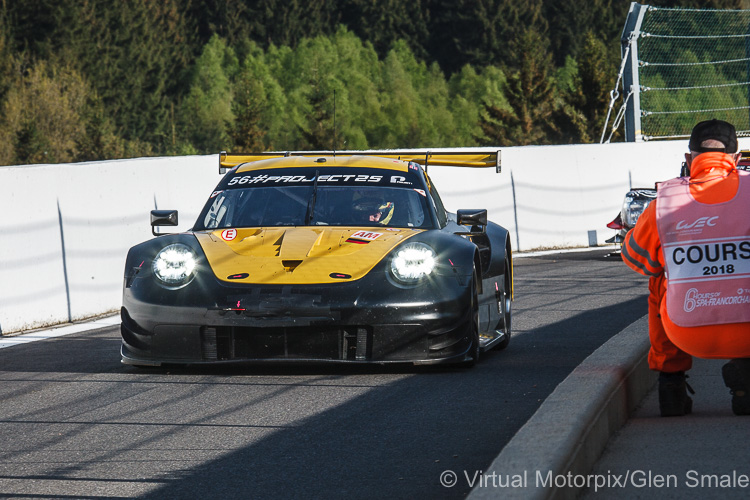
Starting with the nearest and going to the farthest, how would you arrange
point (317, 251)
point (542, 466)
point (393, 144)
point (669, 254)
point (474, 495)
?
1. point (474, 495)
2. point (542, 466)
3. point (669, 254)
4. point (317, 251)
5. point (393, 144)

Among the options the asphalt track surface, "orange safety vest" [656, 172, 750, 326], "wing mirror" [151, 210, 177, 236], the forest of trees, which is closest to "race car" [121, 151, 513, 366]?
the asphalt track surface

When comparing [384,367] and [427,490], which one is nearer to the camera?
[427,490]

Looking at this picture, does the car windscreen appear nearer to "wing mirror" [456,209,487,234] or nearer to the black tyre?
"wing mirror" [456,209,487,234]

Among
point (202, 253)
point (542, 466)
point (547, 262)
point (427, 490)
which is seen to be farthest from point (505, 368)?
point (547, 262)

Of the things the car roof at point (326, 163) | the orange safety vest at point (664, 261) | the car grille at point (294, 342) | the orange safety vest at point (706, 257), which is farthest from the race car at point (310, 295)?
the orange safety vest at point (706, 257)

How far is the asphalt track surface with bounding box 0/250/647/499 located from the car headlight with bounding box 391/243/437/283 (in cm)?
60

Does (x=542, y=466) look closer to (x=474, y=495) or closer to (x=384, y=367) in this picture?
(x=474, y=495)

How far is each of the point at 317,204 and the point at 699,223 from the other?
3.63 meters

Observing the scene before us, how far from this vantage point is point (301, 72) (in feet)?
349

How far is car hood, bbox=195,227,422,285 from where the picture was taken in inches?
287

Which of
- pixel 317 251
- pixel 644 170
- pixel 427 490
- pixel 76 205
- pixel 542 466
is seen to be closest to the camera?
pixel 542 466

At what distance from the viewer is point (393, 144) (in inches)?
4149

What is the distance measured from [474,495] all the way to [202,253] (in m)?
4.19

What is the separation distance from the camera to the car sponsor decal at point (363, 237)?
768 cm
